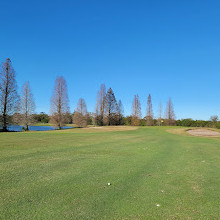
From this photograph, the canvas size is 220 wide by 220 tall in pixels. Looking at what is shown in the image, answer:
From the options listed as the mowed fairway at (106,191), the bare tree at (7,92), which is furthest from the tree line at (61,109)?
the mowed fairway at (106,191)

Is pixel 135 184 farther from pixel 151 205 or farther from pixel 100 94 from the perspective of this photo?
pixel 100 94

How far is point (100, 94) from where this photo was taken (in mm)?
52094

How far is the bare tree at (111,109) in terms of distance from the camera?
4928cm

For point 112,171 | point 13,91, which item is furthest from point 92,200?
point 13,91

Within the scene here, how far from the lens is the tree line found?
27.0 meters

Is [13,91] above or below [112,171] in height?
above

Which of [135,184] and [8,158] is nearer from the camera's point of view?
[135,184]

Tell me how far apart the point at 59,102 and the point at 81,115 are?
15860mm

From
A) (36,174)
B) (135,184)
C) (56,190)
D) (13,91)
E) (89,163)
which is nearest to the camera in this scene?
(56,190)

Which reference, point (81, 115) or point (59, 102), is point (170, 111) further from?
point (59, 102)

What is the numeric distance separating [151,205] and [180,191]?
110 cm

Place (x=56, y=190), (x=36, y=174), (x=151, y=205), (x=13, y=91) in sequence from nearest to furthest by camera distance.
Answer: (x=151, y=205) → (x=56, y=190) → (x=36, y=174) → (x=13, y=91)

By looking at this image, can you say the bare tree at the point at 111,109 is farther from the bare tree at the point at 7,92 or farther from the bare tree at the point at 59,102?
the bare tree at the point at 7,92

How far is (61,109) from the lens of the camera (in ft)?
115
